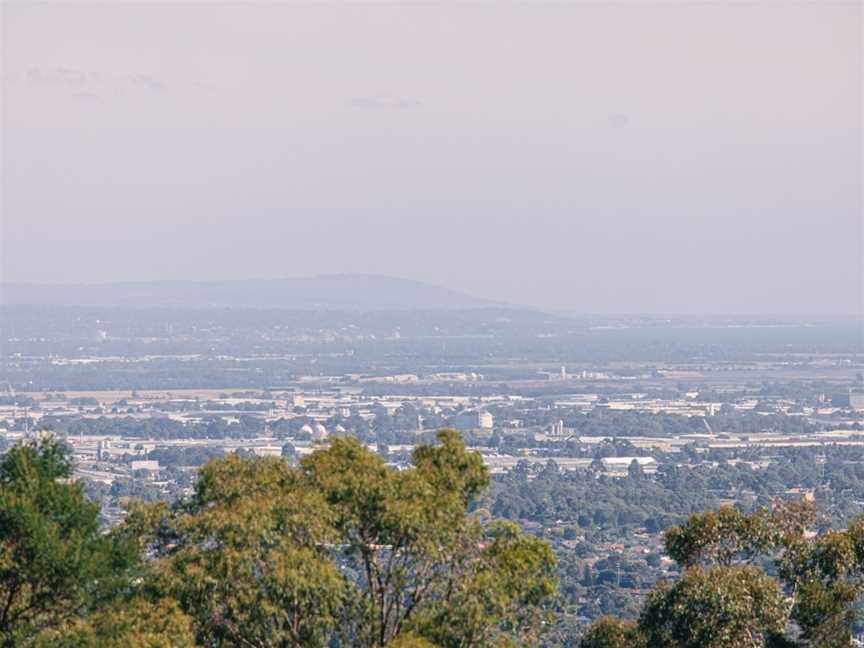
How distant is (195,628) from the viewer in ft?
40.6

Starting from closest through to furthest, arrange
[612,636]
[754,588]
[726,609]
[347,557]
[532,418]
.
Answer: [347,557], [726,609], [754,588], [612,636], [532,418]

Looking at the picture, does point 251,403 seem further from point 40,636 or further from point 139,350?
point 40,636

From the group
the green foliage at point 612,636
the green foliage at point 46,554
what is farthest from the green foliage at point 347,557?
the green foliage at point 612,636

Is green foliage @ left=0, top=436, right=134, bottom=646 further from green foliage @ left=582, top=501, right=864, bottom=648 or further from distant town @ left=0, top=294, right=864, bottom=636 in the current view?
green foliage @ left=582, top=501, right=864, bottom=648

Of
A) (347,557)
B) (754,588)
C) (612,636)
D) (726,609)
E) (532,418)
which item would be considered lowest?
(532,418)

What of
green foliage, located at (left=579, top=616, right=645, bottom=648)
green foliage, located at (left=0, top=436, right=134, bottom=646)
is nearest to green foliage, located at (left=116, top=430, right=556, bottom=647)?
green foliage, located at (left=0, top=436, right=134, bottom=646)

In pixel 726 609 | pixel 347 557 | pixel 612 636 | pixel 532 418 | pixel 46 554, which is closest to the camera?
pixel 46 554

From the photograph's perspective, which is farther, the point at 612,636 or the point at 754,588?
the point at 612,636

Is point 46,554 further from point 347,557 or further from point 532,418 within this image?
point 532,418

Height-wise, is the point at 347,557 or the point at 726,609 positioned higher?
the point at 347,557

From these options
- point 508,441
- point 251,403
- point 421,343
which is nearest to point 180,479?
point 508,441

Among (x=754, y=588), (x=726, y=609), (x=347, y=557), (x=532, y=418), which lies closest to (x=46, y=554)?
(x=347, y=557)

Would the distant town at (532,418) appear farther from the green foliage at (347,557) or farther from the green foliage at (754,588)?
the green foliage at (754,588)

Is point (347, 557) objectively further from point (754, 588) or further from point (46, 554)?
point (754, 588)
